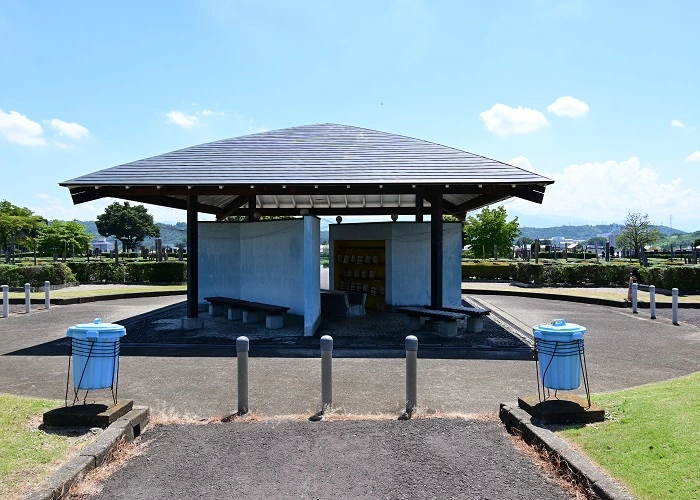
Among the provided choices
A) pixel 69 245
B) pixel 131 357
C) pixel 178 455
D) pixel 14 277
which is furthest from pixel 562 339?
pixel 69 245

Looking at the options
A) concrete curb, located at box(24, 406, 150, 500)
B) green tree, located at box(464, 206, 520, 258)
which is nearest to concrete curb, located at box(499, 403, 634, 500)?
concrete curb, located at box(24, 406, 150, 500)

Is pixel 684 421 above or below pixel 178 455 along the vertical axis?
above

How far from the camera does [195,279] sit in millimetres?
12938

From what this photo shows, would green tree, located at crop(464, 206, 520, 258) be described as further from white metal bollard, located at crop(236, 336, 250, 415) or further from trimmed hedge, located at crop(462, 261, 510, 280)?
white metal bollard, located at crop(236, 336, 250, 415)

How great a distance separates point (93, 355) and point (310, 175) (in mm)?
7419

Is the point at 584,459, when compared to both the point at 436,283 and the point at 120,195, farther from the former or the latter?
the point at 120,195

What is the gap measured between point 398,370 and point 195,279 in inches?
259

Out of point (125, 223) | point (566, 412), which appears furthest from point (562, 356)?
point (125, 223)

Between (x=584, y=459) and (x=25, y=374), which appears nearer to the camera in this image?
(x=584, y=459)

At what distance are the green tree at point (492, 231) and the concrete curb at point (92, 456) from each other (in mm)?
37407

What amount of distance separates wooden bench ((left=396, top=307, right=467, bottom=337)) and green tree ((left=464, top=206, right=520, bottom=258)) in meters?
29.3

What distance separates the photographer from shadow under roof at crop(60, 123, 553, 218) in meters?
11.9

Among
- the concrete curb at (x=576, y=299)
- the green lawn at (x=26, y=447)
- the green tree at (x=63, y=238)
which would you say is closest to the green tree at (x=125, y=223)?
the green tree at (x=63, y=238)

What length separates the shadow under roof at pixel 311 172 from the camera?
11891 mm
